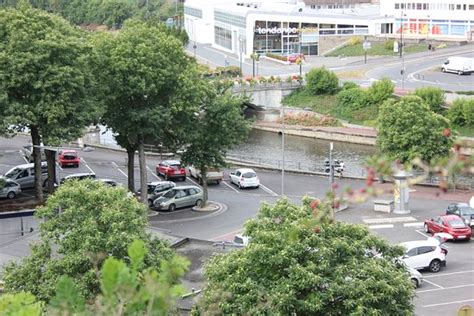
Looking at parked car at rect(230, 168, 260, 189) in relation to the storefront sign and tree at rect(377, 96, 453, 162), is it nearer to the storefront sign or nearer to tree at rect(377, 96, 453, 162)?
tree at rect(377, 96, 453, 162)

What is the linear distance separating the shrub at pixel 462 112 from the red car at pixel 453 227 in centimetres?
2602

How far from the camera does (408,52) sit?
78812 millimetres

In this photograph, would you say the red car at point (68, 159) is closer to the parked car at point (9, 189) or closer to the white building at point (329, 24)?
the parked car at point (9, 189)

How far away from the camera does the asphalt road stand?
2430 centimetres

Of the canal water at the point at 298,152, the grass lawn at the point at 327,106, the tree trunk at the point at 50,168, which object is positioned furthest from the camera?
the grass lawn at the point at 327,106

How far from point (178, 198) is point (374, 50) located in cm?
4869

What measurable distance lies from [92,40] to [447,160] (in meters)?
31.8

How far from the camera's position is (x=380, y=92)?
2359 inches

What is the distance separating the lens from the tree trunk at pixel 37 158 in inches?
1289

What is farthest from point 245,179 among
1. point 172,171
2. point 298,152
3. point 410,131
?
point 298,152

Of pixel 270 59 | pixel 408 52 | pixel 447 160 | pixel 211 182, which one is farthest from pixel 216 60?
pixel 447 160

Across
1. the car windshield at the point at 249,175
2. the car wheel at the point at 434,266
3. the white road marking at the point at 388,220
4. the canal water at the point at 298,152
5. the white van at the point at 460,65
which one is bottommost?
the canal water at the point at 298,152

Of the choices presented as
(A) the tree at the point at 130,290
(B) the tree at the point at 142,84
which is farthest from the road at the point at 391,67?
(A) the tree at the point at 130,290

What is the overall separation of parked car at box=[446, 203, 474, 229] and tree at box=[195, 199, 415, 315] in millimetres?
13284
